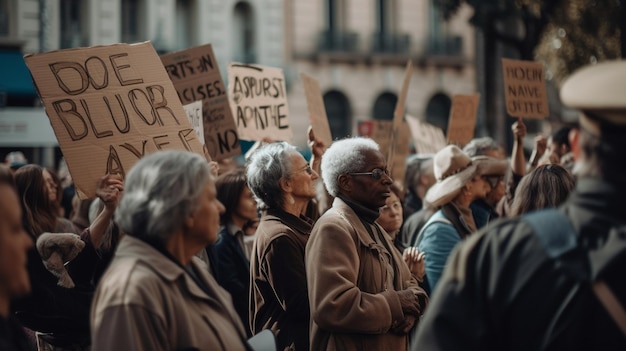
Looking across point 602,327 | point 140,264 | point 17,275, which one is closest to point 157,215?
point 140,264

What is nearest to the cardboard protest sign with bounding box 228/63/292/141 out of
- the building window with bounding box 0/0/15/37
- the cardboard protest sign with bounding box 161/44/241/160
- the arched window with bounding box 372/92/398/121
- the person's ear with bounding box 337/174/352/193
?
the cardboard protest sign with bounding box 161/44/241/160

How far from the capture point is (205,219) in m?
3.56

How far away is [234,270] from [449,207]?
1422 millimetres

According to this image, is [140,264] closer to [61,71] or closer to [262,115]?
[61,71]

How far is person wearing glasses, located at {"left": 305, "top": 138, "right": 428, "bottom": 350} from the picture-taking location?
4664mm

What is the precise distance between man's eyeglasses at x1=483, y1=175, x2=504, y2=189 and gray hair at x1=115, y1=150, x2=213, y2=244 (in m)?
4.09

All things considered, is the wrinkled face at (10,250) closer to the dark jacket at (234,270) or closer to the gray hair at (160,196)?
the gray hair at (160,196)

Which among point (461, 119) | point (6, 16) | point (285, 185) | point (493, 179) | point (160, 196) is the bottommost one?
point (461, 119)

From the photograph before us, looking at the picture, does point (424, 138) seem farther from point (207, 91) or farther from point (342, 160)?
point (342, 160)

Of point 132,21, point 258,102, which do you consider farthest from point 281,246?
point 132,21

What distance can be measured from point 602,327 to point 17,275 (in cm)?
149

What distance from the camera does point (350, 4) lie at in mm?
32875

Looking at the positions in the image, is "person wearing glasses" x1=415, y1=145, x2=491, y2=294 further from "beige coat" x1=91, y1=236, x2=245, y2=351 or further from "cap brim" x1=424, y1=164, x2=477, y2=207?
"beige coat" x1=91, y1=236, x2=245, y2=351

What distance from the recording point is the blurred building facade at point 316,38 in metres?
27.9
